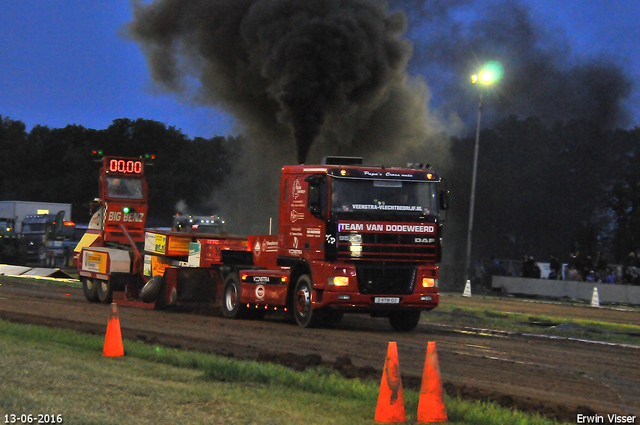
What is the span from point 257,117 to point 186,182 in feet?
122

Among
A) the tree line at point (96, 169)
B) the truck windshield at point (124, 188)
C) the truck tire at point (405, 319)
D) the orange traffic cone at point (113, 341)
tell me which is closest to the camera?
the orange traffic cone at point (113, 341)

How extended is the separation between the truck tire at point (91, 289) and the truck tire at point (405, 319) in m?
8.74

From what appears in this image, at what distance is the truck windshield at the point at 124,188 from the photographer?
73.8ft

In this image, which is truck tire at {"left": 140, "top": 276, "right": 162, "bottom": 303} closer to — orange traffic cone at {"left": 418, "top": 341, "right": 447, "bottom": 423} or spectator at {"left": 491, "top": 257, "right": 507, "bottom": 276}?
orange traffic cone at {"left": 418, "top": 341, "right": 447, "bottom": 423}

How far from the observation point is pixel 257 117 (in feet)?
102

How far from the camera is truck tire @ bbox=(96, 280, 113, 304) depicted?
20750 millimetres

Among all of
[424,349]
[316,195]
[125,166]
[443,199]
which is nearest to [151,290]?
[125,166]

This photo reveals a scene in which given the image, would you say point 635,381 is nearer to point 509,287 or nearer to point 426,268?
point 426,268

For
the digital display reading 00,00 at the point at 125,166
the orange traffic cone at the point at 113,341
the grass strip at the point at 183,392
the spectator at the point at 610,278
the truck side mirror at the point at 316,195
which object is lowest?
the grass strip at the point at 183,392

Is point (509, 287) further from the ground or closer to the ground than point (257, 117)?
closer to the ground

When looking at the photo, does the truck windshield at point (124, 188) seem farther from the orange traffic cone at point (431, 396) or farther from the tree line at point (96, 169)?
the tree line at point (96, 169)

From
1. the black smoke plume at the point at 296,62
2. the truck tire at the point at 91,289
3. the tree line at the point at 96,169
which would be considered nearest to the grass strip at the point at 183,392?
the truck tire at the point at 91,289

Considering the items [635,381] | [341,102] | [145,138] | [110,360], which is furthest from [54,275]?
[145,138]

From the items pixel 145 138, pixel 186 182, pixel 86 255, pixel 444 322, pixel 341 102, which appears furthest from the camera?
pixel 145 138
